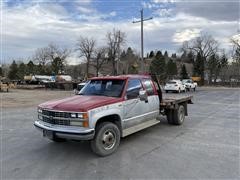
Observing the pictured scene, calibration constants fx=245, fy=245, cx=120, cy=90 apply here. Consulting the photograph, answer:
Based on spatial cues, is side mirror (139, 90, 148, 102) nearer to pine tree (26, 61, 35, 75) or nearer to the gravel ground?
the gravel ground

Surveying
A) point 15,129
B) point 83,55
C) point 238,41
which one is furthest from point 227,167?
point 83,55

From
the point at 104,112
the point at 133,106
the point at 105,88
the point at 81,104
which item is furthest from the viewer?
the point at 105,88

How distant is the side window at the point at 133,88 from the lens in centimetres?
642

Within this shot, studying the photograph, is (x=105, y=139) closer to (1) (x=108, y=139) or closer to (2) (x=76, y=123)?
(1) (x=108, y=139)

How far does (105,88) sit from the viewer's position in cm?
660

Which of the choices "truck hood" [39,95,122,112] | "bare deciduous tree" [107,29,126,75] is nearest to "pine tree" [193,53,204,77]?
"bare deciduous tree" [107,29,126,75]

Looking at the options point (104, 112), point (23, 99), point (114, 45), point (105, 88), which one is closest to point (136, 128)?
point (105, 88)

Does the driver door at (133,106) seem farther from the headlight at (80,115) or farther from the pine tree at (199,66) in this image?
the pine tree at (199,66)

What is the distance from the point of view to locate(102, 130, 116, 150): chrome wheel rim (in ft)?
18.3

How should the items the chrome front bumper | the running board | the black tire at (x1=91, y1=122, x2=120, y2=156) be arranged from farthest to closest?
the running board < the black tire at (x1=91, y1=122, x2=120, y2=156) < the chrome front bumper

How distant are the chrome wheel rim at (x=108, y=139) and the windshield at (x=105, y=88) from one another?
103 centimetres

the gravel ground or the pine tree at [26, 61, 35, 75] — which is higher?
the pine tree at [26, 61, 35, 75]

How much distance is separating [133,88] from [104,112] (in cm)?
146

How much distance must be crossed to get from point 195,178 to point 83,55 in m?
69.2
